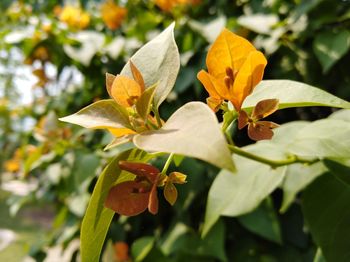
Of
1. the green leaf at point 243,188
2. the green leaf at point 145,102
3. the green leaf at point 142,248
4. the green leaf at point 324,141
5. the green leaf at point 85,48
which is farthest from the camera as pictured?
the green leaf at point 85,48

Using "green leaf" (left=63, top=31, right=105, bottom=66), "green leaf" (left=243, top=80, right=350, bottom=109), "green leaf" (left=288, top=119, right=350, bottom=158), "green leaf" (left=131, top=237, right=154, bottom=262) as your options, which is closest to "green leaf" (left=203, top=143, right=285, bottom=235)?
"green leaf" (left=288, top=119, right=350, bottom=158)

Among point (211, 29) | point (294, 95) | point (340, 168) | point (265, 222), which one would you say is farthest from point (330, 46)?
point (294, 95)

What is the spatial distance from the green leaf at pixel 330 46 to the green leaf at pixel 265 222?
0.30m

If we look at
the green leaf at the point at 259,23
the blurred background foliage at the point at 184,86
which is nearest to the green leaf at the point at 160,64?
the blurred background foliage at the point at 184,86

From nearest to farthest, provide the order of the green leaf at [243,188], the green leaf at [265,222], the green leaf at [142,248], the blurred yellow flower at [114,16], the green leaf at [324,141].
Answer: the green leaf at [324,141] < the green leaf at [243,188] < the green leaf at [265,222] < the green leaf at [142,248] < the blurred yellow flower at [114,16]

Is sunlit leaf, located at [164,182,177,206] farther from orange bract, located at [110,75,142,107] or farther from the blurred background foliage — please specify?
the blurred background foliage

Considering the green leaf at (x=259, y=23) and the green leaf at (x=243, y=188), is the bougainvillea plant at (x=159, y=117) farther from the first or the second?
the green leaf at (x=259, y=23)

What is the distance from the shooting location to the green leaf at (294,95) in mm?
340

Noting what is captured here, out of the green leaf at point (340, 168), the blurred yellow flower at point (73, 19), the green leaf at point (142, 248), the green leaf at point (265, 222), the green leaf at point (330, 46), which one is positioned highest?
the green leaf at point (340, 168)

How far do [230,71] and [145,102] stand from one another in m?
0.07

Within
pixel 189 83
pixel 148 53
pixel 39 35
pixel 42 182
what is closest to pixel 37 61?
pixel 39 35

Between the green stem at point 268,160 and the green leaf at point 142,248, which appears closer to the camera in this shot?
the green stem at point 268,160

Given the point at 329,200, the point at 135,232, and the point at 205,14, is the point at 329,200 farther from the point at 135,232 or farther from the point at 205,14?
the point at 205,14

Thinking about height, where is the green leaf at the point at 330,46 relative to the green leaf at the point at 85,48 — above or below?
above
